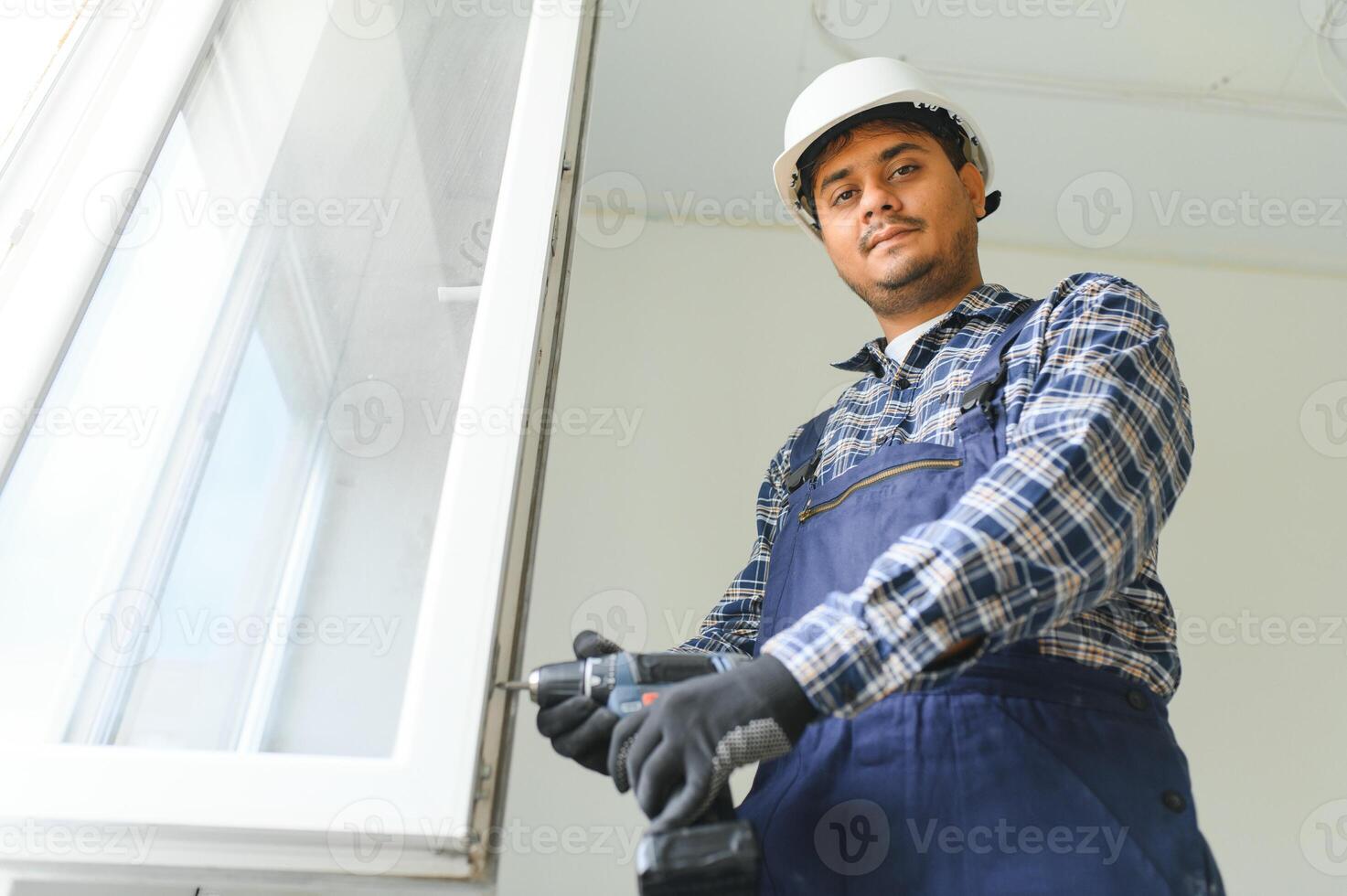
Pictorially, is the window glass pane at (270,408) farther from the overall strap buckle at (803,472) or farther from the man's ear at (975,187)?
the man's ear at (975,187)

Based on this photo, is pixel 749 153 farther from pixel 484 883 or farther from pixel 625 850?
pixel 484 883

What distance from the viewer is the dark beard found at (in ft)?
5.14

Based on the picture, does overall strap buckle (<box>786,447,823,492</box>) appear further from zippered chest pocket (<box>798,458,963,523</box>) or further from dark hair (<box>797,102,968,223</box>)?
dark hair (<box>797,102,968,223</box>)

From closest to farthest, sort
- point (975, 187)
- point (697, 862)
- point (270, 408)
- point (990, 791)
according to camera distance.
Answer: point (697, 862) → point (990, 791) → point (270, 408) → point (975, 187)

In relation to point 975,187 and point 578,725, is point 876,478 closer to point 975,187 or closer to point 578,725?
point 578,725

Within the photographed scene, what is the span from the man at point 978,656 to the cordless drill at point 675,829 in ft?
0.07

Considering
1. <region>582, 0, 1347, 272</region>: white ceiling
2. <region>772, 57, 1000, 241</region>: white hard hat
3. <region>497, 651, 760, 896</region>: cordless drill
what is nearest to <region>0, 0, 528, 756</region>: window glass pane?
<region>497, 651, 760, 896</region>: cordless drill

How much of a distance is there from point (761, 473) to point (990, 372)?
1.25m

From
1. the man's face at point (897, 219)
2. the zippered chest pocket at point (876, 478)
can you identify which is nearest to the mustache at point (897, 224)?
the man's face at point (897, 219)

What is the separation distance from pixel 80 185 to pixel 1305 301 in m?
2.84

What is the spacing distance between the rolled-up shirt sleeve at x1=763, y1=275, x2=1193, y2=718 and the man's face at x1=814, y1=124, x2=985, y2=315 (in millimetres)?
507

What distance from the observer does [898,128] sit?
1.66 m

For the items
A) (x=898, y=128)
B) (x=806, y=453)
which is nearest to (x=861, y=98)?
(x=898, y=128)

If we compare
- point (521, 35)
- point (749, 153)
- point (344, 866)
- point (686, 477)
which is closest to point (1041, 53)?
point (749, 153)
